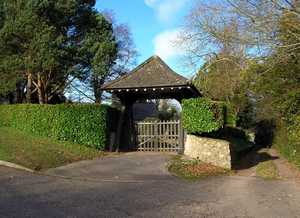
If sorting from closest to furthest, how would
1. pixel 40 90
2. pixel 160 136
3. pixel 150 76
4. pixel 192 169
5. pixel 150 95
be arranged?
pixel 192 169
pixel 150 76
pixel 160 136
pixel 150 95
pixel 40 90

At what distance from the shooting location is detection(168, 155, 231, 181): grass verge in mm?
17375

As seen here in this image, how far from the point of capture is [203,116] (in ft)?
69.0

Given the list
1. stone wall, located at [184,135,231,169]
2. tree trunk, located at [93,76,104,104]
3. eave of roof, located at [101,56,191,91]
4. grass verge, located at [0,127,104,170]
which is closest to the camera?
grass verge, located at [0,127,104,170]

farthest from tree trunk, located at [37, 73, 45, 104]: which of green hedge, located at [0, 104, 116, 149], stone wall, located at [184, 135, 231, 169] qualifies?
stone wall, located at [184, 135, 231, 169]

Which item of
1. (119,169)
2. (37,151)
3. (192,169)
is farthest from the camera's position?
(37,151)

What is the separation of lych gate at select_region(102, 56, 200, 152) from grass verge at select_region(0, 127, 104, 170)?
3516 mm

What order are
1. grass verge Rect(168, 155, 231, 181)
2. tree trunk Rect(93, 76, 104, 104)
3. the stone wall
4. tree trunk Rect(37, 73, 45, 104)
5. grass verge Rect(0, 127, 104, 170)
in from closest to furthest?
grass verge Rect(168, 155, 231, 181) < grass verge Rect(0, 127, 104, 170) < the stone wall < tree trunk Rect(37, 73, 45, 104) < tree trunk Rect(93, 76, 104, 104)

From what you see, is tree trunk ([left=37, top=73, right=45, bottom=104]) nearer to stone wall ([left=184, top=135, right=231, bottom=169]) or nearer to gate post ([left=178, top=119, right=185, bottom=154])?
gate post ([left=178, top=119, right=185, bottom=154])


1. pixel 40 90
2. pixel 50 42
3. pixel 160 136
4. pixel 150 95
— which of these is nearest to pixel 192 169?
pixel 160 136

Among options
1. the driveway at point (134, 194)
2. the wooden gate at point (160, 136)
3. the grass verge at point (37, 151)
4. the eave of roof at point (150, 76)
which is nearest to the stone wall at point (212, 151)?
the driveway at point (134, 194)

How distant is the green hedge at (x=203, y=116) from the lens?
2086 centimetres

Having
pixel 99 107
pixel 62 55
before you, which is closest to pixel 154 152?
pixel 99 107

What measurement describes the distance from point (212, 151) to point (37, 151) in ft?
23.1

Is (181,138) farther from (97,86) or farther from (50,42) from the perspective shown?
(97,86)
